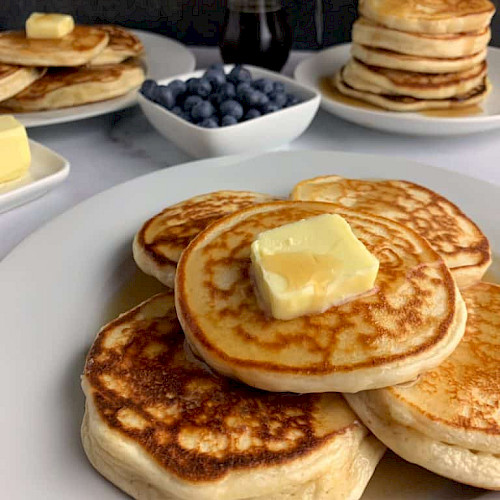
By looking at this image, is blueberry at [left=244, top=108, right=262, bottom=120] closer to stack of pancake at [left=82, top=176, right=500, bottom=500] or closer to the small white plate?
the small white plate

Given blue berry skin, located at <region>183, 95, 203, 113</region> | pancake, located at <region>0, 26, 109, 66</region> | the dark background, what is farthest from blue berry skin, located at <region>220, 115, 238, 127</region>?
the dark background

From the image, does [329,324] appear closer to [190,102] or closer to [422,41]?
[190,102]

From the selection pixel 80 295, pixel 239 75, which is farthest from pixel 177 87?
pixel 80 295

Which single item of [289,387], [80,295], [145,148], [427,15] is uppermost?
[427,15]

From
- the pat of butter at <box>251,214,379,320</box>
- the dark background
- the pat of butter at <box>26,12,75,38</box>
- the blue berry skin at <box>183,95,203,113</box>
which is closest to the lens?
the pat of butter at <box>251,214,379,320</box>

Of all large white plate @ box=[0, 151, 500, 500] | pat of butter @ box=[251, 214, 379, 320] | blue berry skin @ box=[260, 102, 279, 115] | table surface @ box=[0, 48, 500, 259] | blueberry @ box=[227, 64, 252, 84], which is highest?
pat of butter @ box=[251, 214, 379, 320]

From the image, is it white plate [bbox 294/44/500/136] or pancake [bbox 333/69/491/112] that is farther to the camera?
pancake [bbox 333/69/491/112]
